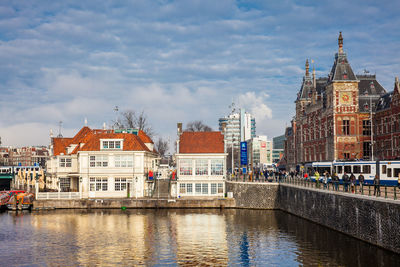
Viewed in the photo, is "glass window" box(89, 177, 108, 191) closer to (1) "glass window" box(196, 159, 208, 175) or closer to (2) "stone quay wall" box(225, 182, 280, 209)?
(1) "glass window" box(196, 159, 208, 175)

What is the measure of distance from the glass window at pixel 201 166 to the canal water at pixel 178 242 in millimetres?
10847

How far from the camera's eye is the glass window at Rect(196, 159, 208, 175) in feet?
207

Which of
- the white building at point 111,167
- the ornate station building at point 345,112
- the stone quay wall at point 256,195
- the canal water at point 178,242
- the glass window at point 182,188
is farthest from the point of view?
the ornate station building at point 345,112

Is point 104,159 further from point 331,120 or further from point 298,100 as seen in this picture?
point 298,100

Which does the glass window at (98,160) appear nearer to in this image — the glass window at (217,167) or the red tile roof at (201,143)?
the red tile roof at (201,143)

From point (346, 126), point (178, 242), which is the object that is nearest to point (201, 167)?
point (178, 242)

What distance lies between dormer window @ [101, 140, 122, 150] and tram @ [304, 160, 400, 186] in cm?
3066

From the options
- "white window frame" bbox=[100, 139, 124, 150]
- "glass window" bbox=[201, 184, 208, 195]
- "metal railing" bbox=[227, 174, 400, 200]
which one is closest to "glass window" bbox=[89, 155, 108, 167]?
"white window frame" bbox=[100, 139, 124, 150]

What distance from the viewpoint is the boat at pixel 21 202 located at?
6188 centimetres

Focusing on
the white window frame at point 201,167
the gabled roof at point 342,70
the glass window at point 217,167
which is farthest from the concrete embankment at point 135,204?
the gabled roof at point 342,70

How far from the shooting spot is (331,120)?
81.6 metres

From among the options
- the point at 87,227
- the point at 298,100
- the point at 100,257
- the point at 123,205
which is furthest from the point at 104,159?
the point at 298,100

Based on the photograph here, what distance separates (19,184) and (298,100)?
225 feet

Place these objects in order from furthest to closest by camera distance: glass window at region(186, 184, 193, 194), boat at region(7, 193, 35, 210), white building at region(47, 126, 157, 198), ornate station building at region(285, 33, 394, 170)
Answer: ornate station building at region(285, 33, 394, 170), white building at region(47, 126, 157, 198), glass window at region(186, 184, 193, 194), boat at region(7, 193, 35, 210)
